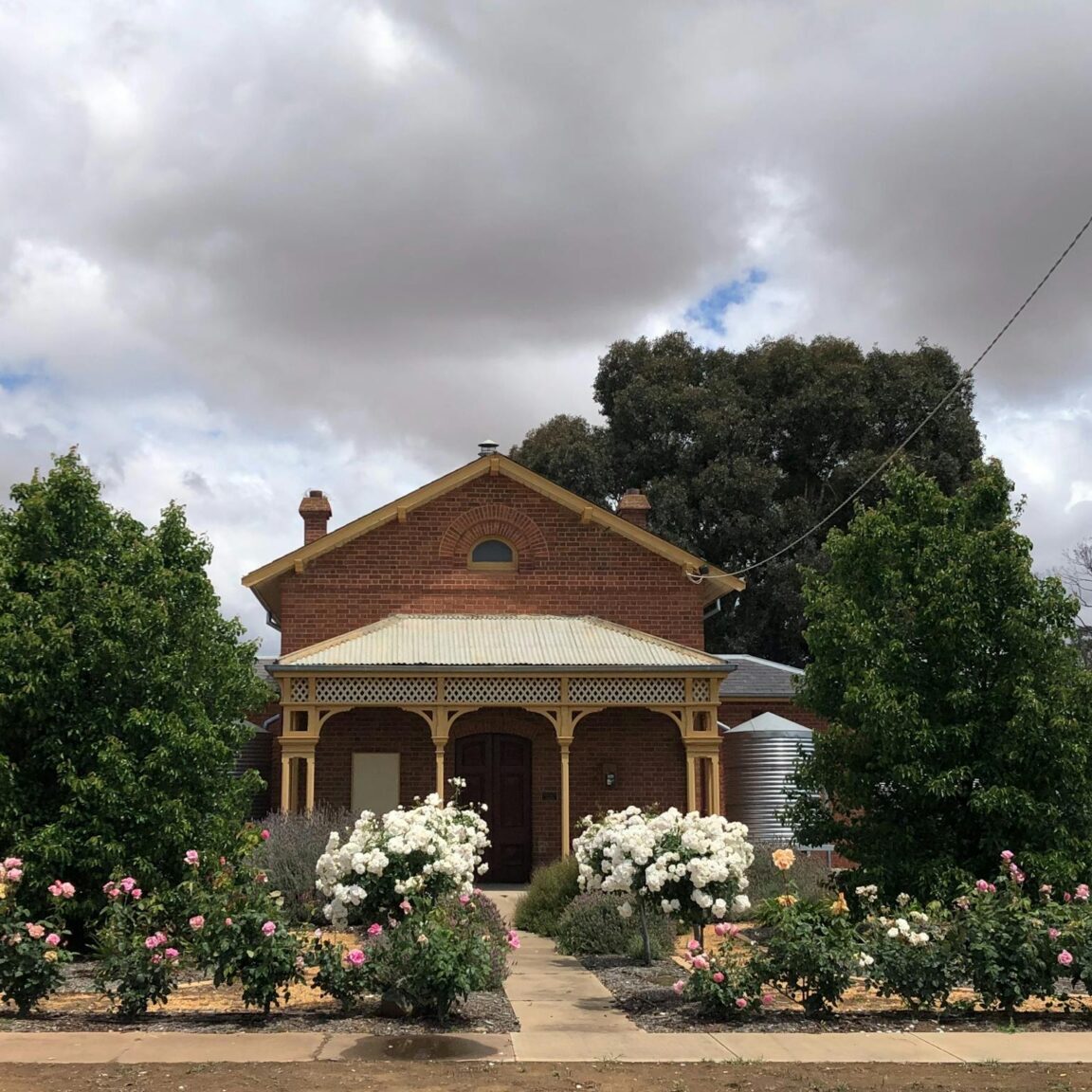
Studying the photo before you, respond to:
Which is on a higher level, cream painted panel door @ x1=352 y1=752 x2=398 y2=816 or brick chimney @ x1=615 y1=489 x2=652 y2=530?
brick chimney @ x1=615 y1=489 x2=652 y2=530

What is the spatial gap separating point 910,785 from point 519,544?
10780 mm

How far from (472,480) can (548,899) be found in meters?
→ 8.77

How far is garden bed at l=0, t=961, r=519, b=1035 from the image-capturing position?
8.48m

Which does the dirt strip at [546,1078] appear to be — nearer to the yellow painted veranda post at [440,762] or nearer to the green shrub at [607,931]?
the green shrub at [607,931]

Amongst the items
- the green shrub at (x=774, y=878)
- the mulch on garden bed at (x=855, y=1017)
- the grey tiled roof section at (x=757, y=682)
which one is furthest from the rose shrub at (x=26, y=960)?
the grey tiled roof section at (x=757, y=682)

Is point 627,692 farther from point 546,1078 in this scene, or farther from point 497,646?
point 546,1078

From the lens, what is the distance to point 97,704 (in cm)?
1132

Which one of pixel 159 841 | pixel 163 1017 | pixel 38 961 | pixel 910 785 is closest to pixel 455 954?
pixel 163 1017

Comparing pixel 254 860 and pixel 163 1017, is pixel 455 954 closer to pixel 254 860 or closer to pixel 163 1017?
pixel 163 1017

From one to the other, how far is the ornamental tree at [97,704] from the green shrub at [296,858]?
2100mm

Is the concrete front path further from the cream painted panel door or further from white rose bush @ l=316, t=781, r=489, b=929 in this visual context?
the cream painted panel door

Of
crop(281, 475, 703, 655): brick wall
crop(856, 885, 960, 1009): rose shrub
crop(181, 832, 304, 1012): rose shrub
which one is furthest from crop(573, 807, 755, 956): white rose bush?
crop(281, 475, 703, 655): brick wall

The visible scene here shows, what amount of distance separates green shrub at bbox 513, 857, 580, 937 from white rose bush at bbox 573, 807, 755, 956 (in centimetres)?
383

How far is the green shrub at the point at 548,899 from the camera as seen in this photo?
1413 centimetres
